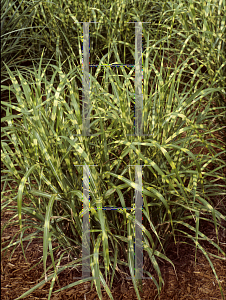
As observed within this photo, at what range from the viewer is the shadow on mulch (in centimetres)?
141

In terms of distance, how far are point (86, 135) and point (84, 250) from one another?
0.46 m

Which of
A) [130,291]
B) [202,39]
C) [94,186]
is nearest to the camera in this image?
[94,186]

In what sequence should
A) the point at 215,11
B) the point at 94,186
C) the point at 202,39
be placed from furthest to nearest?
1. the point at 215,11
2. the point at 202,39
3. the point at 94,186

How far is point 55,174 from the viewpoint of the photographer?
52.1 inches

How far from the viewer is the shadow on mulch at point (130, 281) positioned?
1.41 metres

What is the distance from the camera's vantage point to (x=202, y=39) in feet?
6.55

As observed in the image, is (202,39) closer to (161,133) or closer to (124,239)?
(161,133)

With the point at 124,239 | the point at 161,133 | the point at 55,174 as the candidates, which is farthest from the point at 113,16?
the point at 124,239

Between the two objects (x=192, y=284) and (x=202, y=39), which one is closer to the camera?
(x=192, y=284)

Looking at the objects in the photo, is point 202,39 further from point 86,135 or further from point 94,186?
point 94,186

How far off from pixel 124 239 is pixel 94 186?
0.24m

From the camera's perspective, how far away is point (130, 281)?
57.3 inches

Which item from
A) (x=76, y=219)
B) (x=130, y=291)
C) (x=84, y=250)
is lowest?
(x=130, y=291)

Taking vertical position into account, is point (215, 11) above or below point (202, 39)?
above
